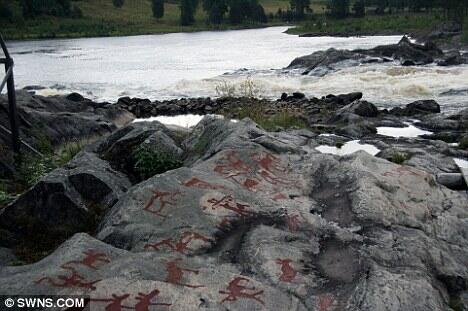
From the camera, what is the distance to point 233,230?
767 cm

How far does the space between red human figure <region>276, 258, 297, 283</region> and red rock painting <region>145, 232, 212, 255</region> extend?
1.08 meters

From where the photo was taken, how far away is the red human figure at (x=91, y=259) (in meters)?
6.39

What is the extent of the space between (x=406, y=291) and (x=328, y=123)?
20.2 metres

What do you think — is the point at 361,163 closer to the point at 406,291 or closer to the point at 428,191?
the point at 428,191

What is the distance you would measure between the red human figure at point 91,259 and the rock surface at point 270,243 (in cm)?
1

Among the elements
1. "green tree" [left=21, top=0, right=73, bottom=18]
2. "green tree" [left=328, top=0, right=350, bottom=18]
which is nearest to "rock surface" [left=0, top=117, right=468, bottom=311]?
"green tree" [left=21, top=0, right=73, bottom=18]

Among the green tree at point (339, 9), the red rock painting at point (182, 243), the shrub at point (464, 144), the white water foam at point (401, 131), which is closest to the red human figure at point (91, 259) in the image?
the red rock painting at point (182, 243)

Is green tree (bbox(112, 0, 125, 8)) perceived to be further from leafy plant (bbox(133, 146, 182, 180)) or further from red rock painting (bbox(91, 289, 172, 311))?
red rock painting (bbox(91, 289, 172, 311))

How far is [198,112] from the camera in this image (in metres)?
34.5

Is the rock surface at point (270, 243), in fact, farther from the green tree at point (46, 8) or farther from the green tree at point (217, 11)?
the green tree at point (217, 11)

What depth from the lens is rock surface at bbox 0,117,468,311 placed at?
6055mm

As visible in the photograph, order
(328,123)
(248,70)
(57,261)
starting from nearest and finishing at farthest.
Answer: (57,261) < (328,123) < (248,70)

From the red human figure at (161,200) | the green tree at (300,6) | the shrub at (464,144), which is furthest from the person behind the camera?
the green tree at (300,6)

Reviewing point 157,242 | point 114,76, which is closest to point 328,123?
point 157,242
